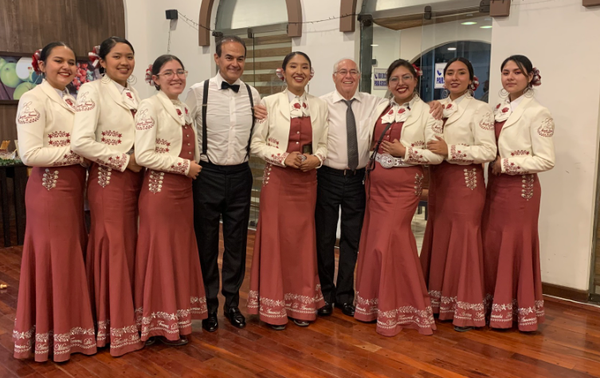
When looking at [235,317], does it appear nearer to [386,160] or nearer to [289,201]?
[289,201]

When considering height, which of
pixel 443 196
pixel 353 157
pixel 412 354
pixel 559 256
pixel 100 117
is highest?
pixel 100 117

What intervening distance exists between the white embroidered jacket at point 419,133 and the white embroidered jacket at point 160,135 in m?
1.35

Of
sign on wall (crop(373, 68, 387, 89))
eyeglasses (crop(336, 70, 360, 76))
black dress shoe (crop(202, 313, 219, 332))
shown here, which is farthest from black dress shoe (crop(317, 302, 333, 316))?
sign on wall (crop(373, 68, 387, 89))

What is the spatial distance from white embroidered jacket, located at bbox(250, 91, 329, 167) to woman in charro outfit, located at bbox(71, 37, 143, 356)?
2.54ft

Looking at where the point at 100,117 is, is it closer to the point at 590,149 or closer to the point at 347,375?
the point at 347,375

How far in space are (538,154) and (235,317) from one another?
7.19ft

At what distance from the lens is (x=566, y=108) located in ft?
13.1

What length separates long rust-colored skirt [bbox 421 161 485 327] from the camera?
11.4ft

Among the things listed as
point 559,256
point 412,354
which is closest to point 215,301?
point 412,354

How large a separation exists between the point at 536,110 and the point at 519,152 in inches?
10.8

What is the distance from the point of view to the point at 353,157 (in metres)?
3.59

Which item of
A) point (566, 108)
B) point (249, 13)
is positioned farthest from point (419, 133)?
point (249, 13)

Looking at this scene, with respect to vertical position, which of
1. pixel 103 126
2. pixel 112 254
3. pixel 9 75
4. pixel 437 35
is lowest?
pixel 112 254

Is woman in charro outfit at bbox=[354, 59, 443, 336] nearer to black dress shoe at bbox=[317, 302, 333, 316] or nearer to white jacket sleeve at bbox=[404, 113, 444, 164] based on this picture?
white jacket sleeve at bbox=[404, 113, 444, 164]
